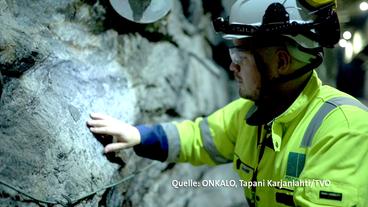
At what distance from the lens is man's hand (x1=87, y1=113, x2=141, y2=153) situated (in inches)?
101

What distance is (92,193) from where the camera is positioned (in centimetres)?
246

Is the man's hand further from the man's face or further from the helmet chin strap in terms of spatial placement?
the helmet chin strap

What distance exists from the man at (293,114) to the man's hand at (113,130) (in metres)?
0.73

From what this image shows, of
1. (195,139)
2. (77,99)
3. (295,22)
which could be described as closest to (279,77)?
(295,22)

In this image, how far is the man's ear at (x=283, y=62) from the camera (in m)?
2.17

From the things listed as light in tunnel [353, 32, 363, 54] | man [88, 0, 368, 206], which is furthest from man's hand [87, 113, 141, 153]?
light in tunnel [353, 32, 363, 54]

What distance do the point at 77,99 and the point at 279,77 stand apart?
1.28m

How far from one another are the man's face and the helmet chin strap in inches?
0.9

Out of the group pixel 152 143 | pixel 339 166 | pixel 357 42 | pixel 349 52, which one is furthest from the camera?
pixel 349 52

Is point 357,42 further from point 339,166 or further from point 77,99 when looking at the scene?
point 77,99

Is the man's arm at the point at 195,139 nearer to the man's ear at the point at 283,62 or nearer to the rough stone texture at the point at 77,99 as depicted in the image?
the rough stone texture at the point at 77,99

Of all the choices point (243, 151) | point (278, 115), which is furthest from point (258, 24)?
point (243, 151)

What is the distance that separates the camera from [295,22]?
2.08 meters

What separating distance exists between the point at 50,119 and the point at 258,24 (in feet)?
4.33
